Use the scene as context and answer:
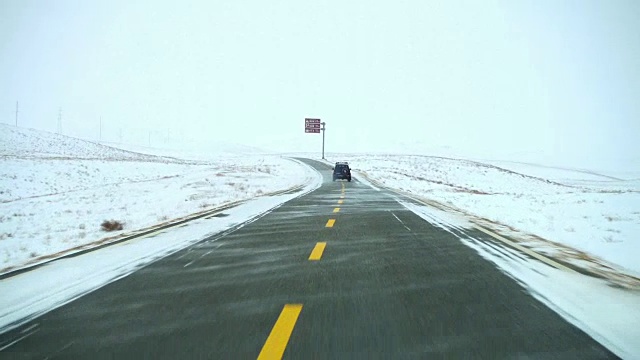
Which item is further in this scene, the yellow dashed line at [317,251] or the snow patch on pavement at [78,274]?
the yellow dashed line at [317,251]

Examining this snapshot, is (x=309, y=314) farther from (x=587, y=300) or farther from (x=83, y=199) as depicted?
(x=83, y=199)

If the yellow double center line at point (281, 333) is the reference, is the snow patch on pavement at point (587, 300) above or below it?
above

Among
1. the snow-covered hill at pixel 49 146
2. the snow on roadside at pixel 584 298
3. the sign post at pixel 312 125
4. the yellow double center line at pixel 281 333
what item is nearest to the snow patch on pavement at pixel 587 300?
the snow on roadside at pixel 584 298

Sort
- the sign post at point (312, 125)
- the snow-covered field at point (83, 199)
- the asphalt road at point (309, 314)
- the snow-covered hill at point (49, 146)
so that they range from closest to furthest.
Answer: the asphalt road at point (309, 314) < the snow-covered field at point (83, 199) < the snow-covered hill at point (49, 146) < the sign post at point (312, 125)

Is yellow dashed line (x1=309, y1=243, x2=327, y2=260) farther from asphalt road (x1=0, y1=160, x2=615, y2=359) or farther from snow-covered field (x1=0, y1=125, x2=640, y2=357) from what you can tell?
snow-covered field (x1=0, y1=125, x2=640, y2=357)

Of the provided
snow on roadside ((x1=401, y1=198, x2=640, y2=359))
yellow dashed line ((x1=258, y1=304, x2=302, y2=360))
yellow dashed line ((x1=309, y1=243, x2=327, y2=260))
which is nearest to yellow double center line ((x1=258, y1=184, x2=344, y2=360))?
yellow dashed line ((x1=258, y1=304, x2=302, y2=360))

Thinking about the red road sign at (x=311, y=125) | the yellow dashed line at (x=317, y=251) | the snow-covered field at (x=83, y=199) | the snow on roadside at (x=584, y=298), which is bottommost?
the snow-covered field at (x=83, y=199)

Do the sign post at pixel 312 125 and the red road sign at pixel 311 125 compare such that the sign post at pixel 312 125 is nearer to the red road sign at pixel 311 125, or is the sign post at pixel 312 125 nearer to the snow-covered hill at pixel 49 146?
the red road sign at pixel 311 125

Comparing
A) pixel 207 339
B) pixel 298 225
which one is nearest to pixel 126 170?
pixel 298 225

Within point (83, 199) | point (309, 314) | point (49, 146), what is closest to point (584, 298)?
point (309, 314)

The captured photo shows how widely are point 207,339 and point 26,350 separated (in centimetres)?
143

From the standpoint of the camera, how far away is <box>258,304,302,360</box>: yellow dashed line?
3287 millimetres

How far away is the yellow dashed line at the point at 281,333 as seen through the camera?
10.8 ft

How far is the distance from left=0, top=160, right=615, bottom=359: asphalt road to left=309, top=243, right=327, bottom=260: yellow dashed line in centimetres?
7
